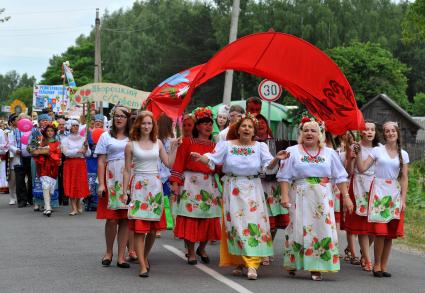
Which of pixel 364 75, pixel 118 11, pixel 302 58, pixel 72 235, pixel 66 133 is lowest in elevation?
pixel 72 235

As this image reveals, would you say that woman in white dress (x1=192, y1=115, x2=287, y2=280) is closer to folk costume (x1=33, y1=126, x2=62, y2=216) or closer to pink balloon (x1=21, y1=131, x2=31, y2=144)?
folk costume (x1=33, y1=126, x2=62, y2=216)

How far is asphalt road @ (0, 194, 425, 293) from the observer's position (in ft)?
29.3

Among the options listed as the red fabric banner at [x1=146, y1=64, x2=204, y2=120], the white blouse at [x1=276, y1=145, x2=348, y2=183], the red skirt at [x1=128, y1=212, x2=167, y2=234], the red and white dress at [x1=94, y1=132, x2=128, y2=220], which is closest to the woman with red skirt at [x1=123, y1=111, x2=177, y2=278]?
the red skirt at [x1=128, y1=212, x2=167, y2=234]

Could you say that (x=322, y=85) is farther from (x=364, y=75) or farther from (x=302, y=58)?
(x=364, y=75)

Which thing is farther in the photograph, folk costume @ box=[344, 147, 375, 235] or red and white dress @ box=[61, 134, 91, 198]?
red and white dress @ box=[61, 134, 91, 198]

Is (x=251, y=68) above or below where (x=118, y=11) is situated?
below

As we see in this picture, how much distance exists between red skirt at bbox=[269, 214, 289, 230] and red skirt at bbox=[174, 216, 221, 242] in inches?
28.3

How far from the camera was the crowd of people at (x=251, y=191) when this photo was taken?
9.47 m

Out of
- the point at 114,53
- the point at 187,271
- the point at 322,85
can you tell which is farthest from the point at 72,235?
the point at 114,53

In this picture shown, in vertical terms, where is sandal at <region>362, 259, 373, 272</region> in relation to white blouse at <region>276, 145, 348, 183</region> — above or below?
below

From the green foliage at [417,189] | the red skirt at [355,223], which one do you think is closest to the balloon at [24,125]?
the green foliage at [417,189]

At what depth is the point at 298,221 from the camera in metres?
9.48

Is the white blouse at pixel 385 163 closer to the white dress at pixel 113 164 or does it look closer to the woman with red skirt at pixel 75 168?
the white dress at pixel 113 164

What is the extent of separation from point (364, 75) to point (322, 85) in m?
42.4
